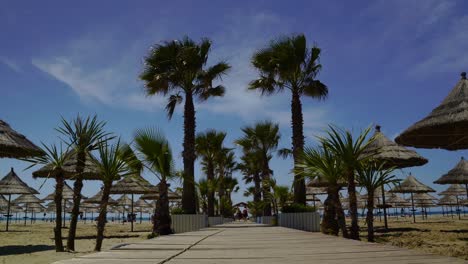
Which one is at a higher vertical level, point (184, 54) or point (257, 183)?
point (184, 54)

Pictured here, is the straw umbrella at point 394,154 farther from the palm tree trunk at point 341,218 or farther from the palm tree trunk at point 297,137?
the palm tree trunk at point 341,218

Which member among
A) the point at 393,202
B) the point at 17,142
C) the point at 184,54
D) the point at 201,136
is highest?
the point at 184,54

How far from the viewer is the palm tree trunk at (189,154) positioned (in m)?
17.4

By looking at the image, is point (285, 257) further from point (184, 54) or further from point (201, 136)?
point (201, 136)

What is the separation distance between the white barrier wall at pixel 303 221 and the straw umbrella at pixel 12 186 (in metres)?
20.7

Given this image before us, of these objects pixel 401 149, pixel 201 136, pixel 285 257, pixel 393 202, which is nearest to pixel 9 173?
pixel 201 136

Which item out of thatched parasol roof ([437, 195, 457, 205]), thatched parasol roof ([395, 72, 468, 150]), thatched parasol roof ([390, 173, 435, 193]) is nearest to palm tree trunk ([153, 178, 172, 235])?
thatched parasol roof ([395, 72, 468, 150])

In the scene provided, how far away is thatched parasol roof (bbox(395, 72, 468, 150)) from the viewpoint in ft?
34.7

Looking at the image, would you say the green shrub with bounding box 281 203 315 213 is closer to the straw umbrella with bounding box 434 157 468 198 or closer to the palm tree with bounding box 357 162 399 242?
the palm tree with bounding box 357 162 399 242

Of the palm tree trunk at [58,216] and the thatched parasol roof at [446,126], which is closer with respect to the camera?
the palm tree trunk at [58,216]

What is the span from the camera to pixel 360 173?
9.66 m

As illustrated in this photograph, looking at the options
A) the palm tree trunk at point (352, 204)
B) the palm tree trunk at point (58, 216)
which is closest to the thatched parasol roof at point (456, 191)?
the palm tree trunk at point (352, 204)

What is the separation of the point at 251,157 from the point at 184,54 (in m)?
14.9

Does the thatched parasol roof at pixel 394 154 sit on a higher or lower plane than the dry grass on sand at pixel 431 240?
higher
